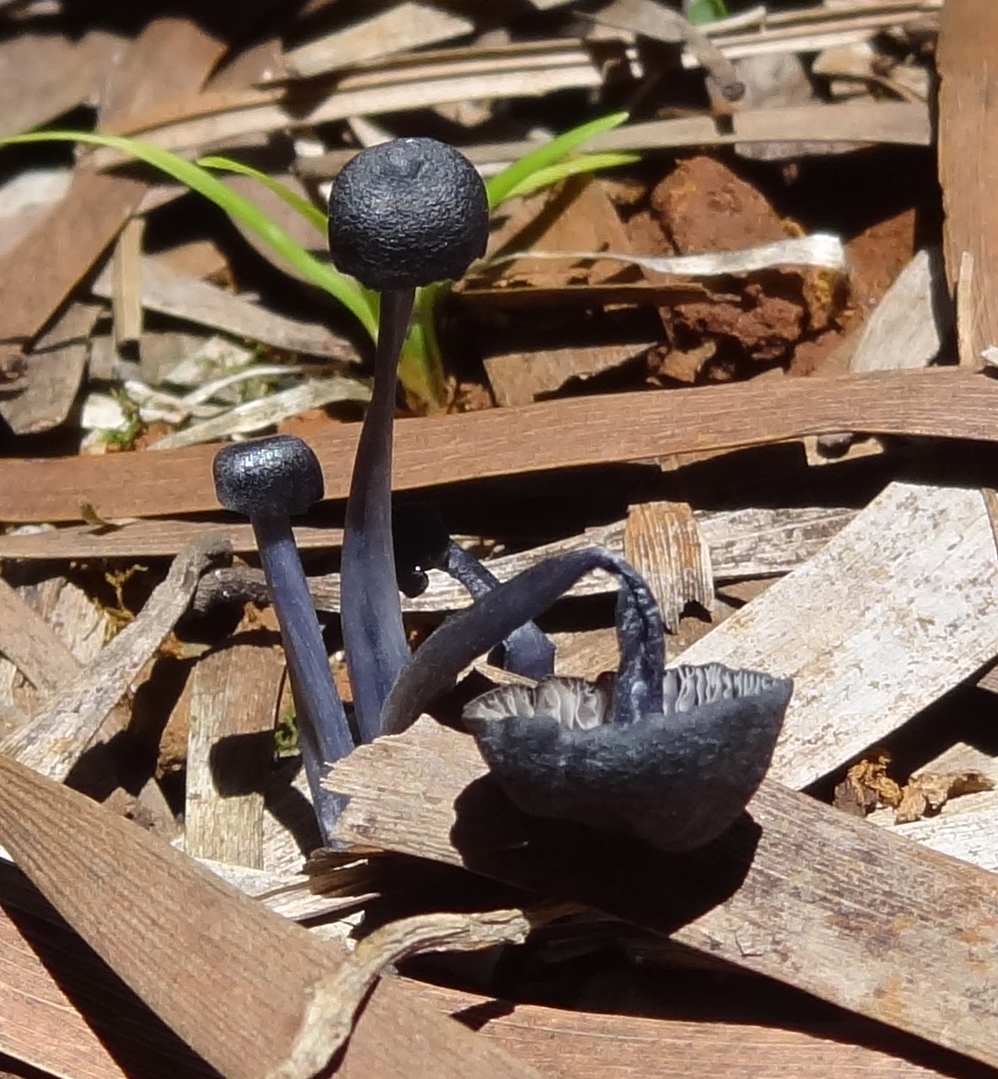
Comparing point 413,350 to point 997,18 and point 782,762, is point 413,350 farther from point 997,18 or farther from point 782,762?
point 997,18

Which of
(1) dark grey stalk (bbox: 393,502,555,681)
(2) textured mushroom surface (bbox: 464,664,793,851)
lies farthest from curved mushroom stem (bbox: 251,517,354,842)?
(2) textured mushroom surface (bbox: 464,664,793,851)

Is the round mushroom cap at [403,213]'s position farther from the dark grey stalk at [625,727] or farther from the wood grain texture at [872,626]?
the wood grain texture at [872,626]

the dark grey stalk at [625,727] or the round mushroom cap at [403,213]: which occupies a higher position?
the round mushroom cap at [403,213]

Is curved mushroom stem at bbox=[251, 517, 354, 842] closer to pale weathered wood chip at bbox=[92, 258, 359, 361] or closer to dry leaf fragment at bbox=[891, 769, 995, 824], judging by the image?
dry leaf fragment at bbox=[891, 769, 995, 824]

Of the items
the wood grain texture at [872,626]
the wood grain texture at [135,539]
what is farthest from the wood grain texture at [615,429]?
the wood grain texture at [872,626]

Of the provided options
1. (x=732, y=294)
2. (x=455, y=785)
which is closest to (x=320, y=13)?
(x=732, y=294)
